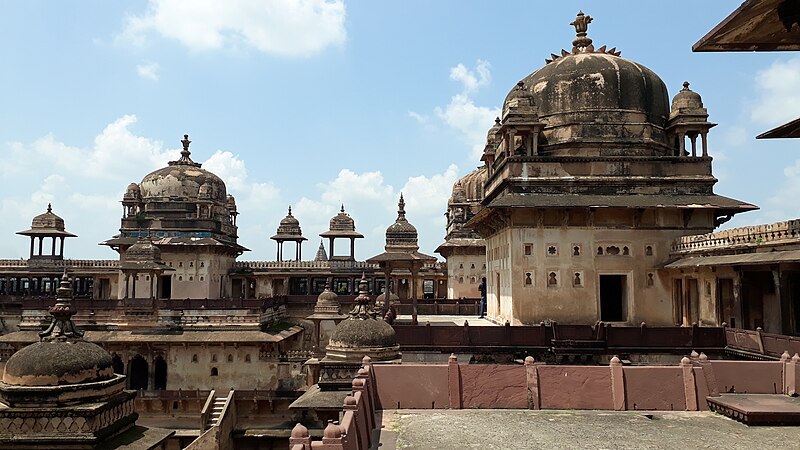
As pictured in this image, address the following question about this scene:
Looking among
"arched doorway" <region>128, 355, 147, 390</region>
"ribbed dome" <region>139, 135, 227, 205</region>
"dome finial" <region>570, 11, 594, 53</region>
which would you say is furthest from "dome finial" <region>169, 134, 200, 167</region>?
"dome finial" <region>570, 11, 594, 53</region>

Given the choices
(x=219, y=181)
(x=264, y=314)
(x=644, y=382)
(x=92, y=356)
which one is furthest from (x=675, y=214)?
(x=219, y=181)

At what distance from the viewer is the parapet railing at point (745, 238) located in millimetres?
16609

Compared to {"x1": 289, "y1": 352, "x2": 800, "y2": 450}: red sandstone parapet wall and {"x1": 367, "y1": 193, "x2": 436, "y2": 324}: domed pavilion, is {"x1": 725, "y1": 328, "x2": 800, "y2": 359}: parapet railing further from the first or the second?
{"x1": 367, "y1": 193, "x2": 436, "y2": 324}: domed pavilion

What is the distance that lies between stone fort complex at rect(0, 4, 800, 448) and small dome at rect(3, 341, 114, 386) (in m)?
0.10

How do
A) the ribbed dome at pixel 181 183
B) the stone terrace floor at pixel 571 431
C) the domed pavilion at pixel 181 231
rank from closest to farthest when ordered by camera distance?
1. the stone terrace floor at pixel 571 431
2. the domed pavilion at pixel 181 231
3. the ribbed dome at pixel 181 183

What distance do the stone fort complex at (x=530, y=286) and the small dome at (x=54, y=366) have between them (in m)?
0.10

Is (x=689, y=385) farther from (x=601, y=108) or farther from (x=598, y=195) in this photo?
(x=601, y=108)

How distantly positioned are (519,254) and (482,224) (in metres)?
5.72

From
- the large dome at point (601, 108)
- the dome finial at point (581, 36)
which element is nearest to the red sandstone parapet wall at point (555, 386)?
the large dome at point (601, 108)

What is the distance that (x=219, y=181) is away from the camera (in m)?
50.6

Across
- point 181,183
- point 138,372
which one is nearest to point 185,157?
point 181,183

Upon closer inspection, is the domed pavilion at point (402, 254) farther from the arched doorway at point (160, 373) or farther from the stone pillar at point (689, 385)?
the arched doorway at point (160, 373)

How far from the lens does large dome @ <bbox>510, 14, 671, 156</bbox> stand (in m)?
23.9

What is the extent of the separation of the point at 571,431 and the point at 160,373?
28.8m
